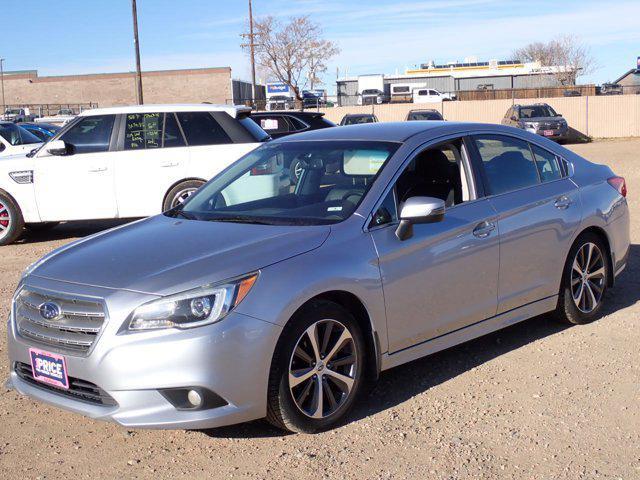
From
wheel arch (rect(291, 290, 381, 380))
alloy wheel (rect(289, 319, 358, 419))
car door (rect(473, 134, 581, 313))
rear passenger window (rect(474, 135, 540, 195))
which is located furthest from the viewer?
rear passenger window (rect(474, 135, 540, 195))

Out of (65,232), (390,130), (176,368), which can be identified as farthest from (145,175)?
(176,368)

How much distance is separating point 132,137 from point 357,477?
25.8 feet

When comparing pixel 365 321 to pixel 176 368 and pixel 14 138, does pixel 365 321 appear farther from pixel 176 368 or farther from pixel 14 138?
pixel 14 138

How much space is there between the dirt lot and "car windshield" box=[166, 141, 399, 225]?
1208 millimetres

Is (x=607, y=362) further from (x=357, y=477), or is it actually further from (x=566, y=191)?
(x=357, y=477)

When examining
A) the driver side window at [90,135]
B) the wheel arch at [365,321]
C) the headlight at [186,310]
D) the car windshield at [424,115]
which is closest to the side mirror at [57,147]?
the driver side window at [90,135]

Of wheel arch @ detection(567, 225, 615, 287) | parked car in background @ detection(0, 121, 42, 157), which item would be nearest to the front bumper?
wheel arch @ detection(567, 225, 615, 287)

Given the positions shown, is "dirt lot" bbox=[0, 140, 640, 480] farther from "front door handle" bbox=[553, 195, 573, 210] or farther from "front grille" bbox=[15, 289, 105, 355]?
"front door handle" bbox=[553, 195, 573, 210]

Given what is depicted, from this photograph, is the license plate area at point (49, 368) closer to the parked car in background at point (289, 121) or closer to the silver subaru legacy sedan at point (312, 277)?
the silver subaru legacy sedan at point (312, 277)

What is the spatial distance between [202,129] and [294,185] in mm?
5844

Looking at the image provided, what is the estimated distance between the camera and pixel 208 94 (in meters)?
73.9

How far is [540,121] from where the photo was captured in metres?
33.6

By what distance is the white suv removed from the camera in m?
10.8

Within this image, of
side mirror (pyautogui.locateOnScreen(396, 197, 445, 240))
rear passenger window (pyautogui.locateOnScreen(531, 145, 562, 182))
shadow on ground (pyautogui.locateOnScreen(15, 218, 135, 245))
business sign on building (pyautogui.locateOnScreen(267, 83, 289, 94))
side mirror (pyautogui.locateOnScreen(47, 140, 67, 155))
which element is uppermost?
business sign on building (pyautogui.locateOnScreen(267, 83, 289, 94))
